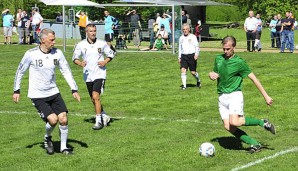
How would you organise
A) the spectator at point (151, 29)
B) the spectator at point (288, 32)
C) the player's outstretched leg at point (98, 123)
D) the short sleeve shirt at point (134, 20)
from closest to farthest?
the player's outstretched leg at point (98, 123)
the spectator at point (288, 32)
the spectator at point (151, 29)
the short sleeve shirt at point (134, 20)

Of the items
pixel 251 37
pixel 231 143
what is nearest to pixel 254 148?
pixel 231 143

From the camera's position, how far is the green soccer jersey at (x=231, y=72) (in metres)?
12.5

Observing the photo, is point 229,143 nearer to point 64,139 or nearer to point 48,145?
point 64,139

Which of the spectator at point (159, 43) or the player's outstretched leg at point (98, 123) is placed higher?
the spectator at point (159, 43)

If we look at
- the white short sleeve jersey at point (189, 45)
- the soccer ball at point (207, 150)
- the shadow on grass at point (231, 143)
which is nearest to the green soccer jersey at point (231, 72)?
the soccer ball at point (207, 150)

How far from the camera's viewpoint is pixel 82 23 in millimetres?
38469

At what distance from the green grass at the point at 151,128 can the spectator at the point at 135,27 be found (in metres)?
11.9

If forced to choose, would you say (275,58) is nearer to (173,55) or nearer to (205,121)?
(173,55)

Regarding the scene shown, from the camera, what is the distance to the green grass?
12.2m

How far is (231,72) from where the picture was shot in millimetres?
12555

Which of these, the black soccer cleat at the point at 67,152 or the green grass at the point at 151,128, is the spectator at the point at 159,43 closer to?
the green grass at the point at 151,128

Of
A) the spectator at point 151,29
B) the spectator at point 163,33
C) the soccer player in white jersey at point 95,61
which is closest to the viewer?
the soccer player in white jersey at point 95,61

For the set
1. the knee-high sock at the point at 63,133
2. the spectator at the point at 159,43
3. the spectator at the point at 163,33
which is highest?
the spectator at the point at 163,33

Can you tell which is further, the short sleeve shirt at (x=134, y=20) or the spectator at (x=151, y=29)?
the short sleeve shirt at (x=134, y=20)
